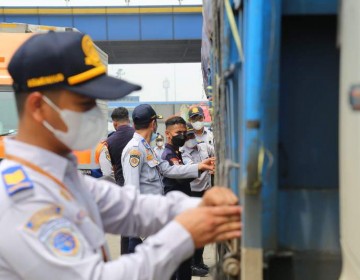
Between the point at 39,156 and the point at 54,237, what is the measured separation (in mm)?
255

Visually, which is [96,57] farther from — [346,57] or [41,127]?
[346,57]

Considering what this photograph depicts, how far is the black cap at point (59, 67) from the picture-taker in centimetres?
121

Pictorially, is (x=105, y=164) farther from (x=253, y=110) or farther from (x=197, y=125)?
(x=253, y=110)

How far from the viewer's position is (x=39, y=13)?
17781 mm

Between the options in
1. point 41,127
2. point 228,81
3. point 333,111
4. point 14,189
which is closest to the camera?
point 14,189

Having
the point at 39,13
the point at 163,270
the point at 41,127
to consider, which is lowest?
the point at 163,270

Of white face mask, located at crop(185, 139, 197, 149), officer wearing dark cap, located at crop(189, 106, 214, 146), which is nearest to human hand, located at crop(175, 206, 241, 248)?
white face mask, located at crop(185, 139, 197, 149)

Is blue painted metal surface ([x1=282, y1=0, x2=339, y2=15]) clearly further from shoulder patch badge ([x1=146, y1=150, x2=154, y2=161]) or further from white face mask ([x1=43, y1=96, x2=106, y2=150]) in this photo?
shoulder patch badge ([x1=146, y1=150, x2=154, y2=161])

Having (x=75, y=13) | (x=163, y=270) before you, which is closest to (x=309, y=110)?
(x=163, y=270)

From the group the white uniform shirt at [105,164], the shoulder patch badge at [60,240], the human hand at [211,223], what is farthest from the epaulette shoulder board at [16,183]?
the white uniform shirt at [105,164]

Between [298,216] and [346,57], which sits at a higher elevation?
[346,57]

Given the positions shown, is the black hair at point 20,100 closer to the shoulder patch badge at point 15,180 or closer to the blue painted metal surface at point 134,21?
the shoulder patch badge at point 15,180

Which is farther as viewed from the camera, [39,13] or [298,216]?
[39,13]

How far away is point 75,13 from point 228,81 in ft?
58.2
